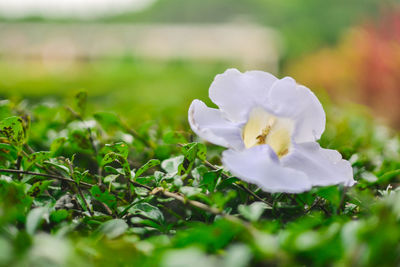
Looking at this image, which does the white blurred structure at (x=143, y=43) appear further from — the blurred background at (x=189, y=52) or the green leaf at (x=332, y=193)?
the green leaf at (x=332, y=193)

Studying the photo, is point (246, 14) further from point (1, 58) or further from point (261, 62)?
point (1, 58)

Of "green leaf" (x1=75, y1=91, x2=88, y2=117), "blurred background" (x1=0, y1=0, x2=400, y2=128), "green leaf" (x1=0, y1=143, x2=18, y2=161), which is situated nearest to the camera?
"green leaf" (x1=0, y1=143, x2=18, y2=161)

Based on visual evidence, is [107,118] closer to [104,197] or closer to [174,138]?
Answer: [174,138]

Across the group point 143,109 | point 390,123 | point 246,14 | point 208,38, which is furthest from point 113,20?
point 143,109

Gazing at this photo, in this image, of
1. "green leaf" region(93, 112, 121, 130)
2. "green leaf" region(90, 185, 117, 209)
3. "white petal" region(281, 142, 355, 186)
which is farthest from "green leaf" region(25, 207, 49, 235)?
"green leaf" region(93, 112, 121, 130)

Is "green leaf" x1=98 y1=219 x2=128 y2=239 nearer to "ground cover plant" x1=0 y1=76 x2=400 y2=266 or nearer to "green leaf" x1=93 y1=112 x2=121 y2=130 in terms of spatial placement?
"ground cover plant" x1=0 y1=76 x2=400 y2=266

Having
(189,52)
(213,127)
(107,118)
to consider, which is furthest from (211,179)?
(189,52)

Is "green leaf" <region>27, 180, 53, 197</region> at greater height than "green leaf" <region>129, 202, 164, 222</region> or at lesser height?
greater
